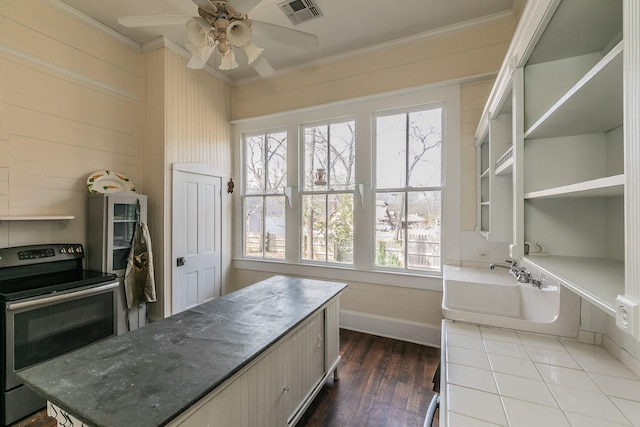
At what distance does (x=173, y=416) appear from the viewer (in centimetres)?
88

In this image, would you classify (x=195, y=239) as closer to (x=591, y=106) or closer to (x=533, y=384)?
(x=533, y=384)

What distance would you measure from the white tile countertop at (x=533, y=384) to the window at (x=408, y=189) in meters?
1.82

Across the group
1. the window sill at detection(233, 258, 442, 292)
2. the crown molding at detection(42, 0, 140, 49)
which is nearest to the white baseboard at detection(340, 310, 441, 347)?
the window sill at detection(233, 258, 442, 292)

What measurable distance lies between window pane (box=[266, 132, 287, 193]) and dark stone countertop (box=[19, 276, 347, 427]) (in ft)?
7.99

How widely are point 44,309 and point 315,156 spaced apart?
3095mm

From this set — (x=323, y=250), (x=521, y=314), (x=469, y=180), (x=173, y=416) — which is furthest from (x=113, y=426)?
(x=469, y=180)

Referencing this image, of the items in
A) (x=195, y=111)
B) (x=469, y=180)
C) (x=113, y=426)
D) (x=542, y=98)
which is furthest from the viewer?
(x=195, y=111)

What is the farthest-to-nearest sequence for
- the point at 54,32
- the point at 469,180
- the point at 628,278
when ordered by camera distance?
the point at 469,180 < the point at 54,32 < the point at 628,278

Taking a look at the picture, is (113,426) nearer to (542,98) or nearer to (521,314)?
(542,98)

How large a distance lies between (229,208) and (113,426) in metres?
3.60

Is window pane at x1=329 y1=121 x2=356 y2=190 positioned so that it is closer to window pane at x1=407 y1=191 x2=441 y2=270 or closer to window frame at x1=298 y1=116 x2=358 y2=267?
window frame at x1=298 y1=116 x2=358 y2=267

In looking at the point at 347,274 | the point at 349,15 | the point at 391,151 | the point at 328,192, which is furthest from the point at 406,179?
the point at 349,15

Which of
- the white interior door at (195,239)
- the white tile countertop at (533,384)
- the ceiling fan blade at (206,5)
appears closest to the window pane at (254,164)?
the white interior door at (195,239)

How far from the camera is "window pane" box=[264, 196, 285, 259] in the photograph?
13.2 ft
